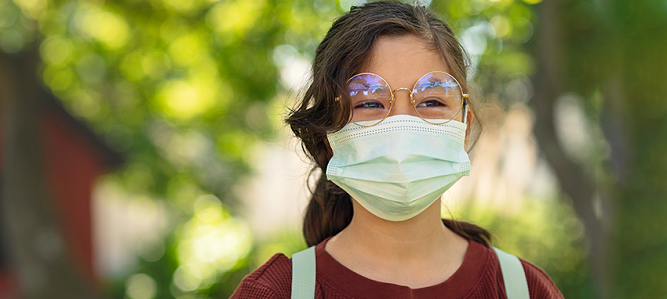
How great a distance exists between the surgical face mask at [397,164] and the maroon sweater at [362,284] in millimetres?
251

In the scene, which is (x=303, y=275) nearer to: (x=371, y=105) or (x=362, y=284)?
(x=362, y=284)

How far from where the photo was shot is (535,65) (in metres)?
5.14

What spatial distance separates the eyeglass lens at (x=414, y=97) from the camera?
1.75 metres

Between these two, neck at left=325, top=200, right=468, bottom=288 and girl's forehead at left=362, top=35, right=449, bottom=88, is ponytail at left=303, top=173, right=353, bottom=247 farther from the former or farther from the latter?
girl's forehead at left=362, top=35, right=449, bottom=88

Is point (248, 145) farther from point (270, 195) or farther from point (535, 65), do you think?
point (535, 65)

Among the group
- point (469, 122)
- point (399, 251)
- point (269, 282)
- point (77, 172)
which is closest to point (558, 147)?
point (469, 122)

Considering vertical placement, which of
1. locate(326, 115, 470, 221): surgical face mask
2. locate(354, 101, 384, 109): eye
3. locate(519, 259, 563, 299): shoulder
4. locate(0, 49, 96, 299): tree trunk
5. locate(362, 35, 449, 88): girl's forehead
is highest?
locate(362, 35, 449, 88): girl's forehead

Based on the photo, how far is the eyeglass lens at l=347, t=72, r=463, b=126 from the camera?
1750mm

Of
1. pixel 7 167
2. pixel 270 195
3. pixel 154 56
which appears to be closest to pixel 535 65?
pixel 154 56

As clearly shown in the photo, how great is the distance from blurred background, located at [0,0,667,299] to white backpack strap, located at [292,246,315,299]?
549 millimetres

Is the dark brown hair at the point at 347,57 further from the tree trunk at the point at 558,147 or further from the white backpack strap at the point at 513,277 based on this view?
the tree trunk at the point at 558,147

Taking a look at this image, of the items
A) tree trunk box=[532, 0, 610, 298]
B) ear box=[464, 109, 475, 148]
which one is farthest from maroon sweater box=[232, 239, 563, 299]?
tree trunk box=[532, 0, 610, 298]

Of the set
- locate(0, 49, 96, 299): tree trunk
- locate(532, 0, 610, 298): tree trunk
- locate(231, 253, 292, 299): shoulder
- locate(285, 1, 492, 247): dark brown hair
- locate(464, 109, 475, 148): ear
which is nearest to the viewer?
locate(231, 253, 292, 299): shoulder

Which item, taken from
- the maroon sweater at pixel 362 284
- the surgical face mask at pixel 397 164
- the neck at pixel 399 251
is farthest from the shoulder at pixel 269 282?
the surgical face mask at pixel 397 164
